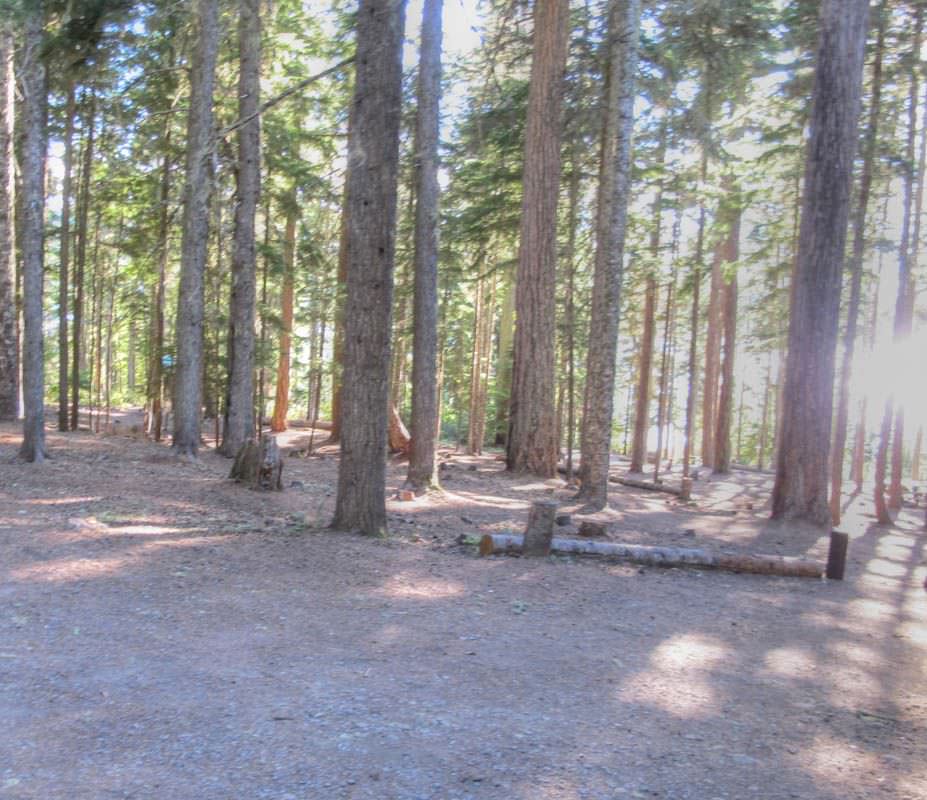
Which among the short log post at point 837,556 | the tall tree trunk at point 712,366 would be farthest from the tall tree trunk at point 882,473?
the tall tree trunk at point 712,366

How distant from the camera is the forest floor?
12.3 ft

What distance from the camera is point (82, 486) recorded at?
1080 centimetres

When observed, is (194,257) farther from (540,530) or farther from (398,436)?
(540,530)

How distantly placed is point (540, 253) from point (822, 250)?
5.52 m

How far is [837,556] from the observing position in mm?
9070

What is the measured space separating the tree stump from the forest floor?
1.77 meters

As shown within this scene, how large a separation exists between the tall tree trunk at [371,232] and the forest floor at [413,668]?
130 cm

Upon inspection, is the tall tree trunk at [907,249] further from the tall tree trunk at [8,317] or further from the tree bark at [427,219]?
the tall tree trunk at [8,317]

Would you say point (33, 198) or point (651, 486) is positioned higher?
point (33, 198)

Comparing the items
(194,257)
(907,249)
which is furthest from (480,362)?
(907,249)

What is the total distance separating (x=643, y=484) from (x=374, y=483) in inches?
432

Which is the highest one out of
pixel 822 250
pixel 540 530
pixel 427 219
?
pixel 427 219

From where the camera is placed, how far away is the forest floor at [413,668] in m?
3.76

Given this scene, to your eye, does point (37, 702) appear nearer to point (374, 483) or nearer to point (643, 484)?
point (374, 483)
